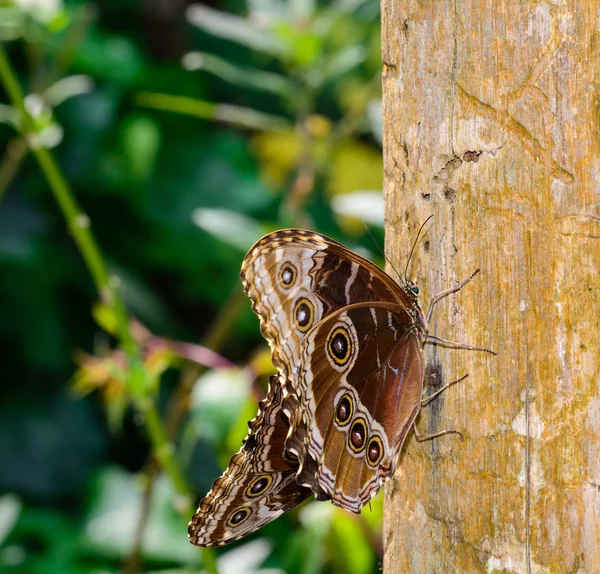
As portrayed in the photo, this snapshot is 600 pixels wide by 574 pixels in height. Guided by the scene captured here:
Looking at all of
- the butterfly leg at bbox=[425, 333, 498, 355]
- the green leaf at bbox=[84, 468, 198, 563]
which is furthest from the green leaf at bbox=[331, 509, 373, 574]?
the butterfly leg at bbox=[425, 333, 498, 355]

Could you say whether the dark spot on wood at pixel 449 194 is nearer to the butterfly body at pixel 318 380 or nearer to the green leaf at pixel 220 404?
the butterfly body at pixel 318 380

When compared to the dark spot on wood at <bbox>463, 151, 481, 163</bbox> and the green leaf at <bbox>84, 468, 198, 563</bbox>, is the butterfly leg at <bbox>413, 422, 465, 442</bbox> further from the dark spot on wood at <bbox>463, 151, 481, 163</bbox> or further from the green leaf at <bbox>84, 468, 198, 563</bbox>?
the green leaf at <bbox>84, 468, 198, 563</bbox>

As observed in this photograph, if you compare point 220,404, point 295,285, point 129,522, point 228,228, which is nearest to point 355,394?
point 295,285

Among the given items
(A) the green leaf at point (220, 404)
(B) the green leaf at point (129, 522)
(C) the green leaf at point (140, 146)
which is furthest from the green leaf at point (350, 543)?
(C) the green leaf at point (140, 146)

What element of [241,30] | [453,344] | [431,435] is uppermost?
[241,30]

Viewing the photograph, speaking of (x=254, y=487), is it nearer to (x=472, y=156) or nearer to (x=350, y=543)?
(x=472, y=156)

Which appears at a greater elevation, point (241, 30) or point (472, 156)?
point (241, 30)

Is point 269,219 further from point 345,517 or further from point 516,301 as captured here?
point 516,301
